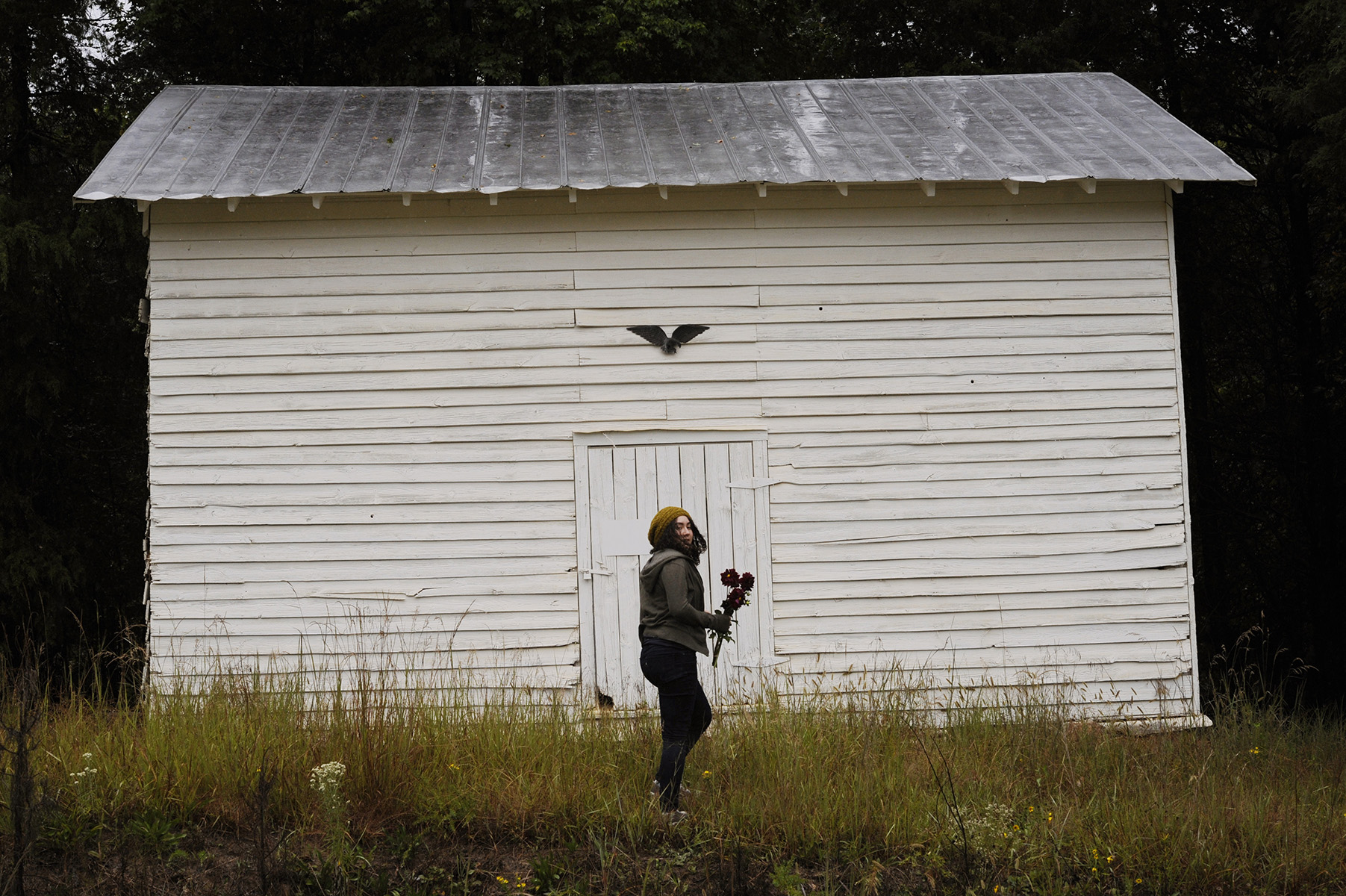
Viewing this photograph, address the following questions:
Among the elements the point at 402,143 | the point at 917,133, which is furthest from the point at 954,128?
the point at 402,143

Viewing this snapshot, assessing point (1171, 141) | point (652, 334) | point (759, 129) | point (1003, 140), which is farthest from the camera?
point (759, 129)

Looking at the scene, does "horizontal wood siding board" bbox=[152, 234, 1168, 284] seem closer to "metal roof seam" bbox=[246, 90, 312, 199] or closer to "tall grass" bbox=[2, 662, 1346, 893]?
"metal roof seam" bbox=[246, 90, 312, 199]

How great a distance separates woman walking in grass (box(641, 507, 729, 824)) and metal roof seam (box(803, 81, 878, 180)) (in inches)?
140

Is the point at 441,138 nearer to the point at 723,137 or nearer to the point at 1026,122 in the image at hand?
the point at 723,137

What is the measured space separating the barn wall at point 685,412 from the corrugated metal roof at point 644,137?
0.27m

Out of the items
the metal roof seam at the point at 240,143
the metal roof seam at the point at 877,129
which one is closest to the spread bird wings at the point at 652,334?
the metal roof seam at the point at 877,129

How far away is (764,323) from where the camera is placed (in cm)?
773

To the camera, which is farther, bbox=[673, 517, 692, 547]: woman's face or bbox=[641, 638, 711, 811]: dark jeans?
bbox=[673, 517, 692, 547]: woman's face

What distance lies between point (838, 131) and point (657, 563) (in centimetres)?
497

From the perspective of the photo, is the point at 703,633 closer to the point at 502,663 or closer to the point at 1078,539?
the point at 502,663

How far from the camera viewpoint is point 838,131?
8.59 metres

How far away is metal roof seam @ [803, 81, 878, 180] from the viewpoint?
25.2ft

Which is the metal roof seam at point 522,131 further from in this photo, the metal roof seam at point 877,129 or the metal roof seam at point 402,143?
the metal roof seam at point 877,129

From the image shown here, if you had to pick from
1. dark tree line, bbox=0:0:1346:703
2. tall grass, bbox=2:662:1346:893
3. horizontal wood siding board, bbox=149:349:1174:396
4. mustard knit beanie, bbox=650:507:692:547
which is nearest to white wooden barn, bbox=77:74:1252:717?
horizontal wood siding board, bbox=149:349:1174:396
